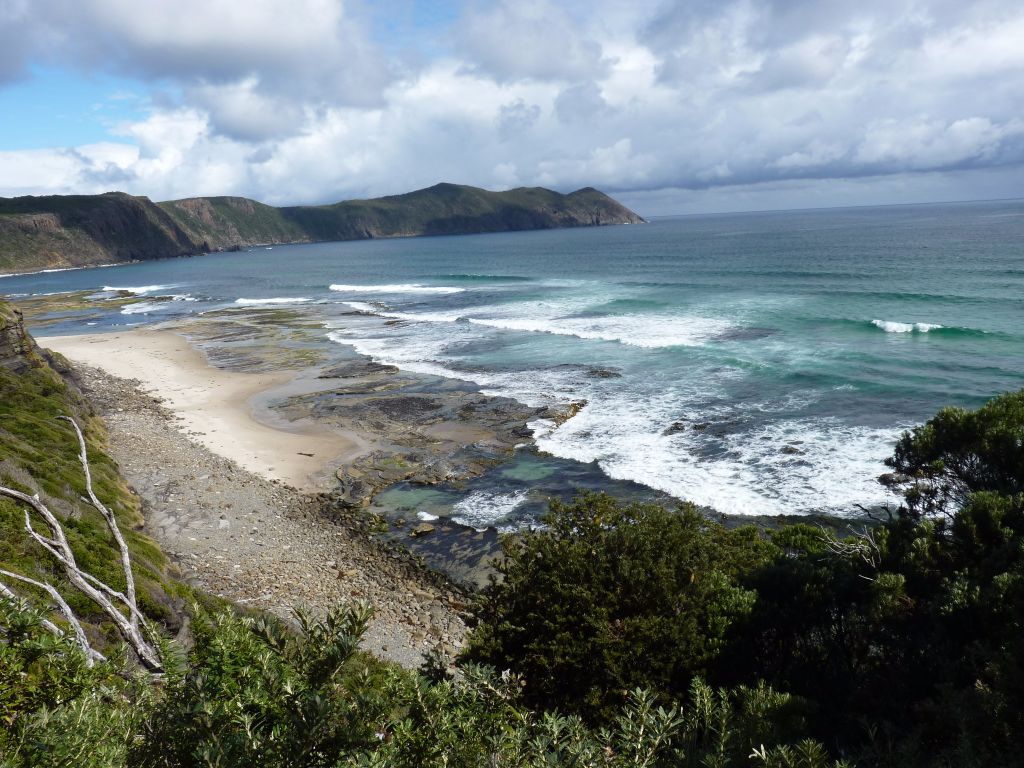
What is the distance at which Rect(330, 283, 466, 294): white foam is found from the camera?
82.8 metres

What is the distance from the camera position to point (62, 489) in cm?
1689

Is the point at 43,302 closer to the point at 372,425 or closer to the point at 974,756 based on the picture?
the point at 372,425

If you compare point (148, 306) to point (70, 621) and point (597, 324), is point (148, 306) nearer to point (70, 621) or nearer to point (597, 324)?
point (597, 324)

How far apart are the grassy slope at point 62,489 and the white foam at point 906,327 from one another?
144 feet

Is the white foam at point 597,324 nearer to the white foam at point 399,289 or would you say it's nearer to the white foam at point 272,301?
the white foam at point 399,289

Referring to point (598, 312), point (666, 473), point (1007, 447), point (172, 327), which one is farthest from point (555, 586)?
point (172, 327)

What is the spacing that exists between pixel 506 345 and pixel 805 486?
90.1ft

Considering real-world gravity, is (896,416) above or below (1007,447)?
below

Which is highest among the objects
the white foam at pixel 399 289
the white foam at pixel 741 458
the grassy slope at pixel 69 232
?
the grassy slope at pixel 69 232

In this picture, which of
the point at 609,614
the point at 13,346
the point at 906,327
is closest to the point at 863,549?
the point at 609,614

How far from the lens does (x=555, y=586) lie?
10633 mm

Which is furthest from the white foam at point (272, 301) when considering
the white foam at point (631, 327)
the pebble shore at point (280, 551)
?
the pebble shore at point (280, 551)

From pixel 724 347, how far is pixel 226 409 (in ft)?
97.5

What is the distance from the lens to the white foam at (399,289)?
82825 mm
